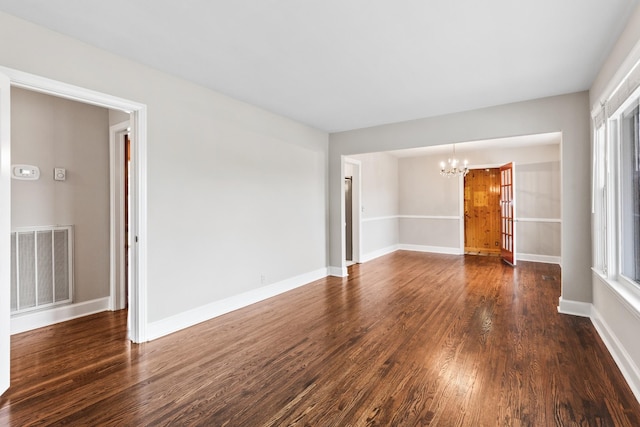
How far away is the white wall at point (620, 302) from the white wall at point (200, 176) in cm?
352

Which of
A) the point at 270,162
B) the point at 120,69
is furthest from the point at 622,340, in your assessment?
the point at 120,69

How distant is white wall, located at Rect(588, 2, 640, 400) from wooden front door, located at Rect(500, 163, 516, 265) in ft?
11.3

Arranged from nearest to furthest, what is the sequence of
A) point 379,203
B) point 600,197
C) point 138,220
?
point 138,220 → point 600,197 → point 379,203

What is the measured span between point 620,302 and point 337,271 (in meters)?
3.72

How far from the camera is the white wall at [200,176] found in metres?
2.50

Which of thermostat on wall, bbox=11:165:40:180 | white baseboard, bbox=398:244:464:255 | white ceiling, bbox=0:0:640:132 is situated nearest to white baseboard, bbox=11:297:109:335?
thermostat on wall, bbox=11:165:40:180

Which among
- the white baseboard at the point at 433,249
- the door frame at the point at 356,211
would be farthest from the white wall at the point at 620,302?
the white baseboard at the point at 433,249

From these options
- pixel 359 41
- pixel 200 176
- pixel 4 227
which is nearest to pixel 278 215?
pixel 200 176

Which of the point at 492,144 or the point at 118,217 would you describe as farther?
the point at 492,144

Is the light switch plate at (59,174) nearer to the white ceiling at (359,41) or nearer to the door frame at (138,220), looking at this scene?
the door frame at (138,220)

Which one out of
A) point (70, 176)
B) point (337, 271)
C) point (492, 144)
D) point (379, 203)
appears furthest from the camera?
point (379, 203)

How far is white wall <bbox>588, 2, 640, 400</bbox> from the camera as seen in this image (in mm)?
2062

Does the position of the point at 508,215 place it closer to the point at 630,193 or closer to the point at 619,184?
the point at 619,184

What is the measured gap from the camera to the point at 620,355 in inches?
93.9
